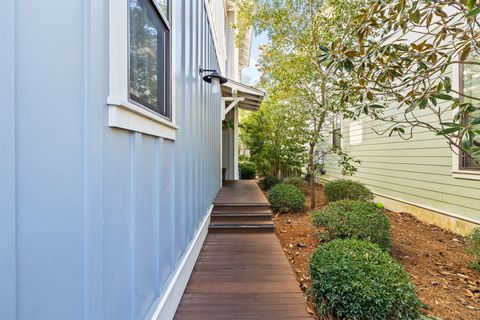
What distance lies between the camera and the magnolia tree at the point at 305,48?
240 inches

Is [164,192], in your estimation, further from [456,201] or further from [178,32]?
[456,201]

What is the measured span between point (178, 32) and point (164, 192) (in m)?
1.75

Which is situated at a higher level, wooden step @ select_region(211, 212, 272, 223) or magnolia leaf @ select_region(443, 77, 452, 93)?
magnolia leaf @ select_region(443, 77, 452, 93)

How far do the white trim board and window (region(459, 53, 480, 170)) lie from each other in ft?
17.2

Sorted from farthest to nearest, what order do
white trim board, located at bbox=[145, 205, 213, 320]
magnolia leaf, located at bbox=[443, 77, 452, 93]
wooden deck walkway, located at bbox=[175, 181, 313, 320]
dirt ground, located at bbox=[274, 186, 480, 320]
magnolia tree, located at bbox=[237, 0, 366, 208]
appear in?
magnolia tree, located at bbox=[237, 0, 366, 208], dirt ground, located at bbox=[274, 186, 480, 320], magnolia leaf, located at bbox=[443, 77, 452, 93], wooden deck walkway, located at bbox=[175, 181, 313, 320], white trim board, located at bbox=[145, 205, 213, 320]

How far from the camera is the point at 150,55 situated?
1.88 m

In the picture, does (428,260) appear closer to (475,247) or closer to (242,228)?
(475,247)

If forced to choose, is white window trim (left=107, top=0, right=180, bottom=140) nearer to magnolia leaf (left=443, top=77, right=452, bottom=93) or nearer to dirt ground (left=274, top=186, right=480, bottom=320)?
dirt ground (left=274, top=186, right=480, bottom=320)

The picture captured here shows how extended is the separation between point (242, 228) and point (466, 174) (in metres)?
4.73

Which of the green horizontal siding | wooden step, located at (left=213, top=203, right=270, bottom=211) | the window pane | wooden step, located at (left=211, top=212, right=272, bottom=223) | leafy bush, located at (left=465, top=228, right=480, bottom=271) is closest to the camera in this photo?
leafy bush, located at (left=465, top=228, right=480, bottom=271)

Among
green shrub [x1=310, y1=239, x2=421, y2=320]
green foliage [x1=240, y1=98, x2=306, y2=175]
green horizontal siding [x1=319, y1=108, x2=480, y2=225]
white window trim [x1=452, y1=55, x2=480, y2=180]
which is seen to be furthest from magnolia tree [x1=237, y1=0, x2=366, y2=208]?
green shrub [x1=310, y1=239, x2=421, y2=320]

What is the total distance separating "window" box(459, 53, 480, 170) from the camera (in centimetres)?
462

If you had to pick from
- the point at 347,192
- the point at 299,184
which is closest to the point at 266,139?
the point at 299,184

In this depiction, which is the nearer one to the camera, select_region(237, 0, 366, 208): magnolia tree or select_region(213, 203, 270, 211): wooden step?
select_region(213, 203, 270, 211): wooden step
